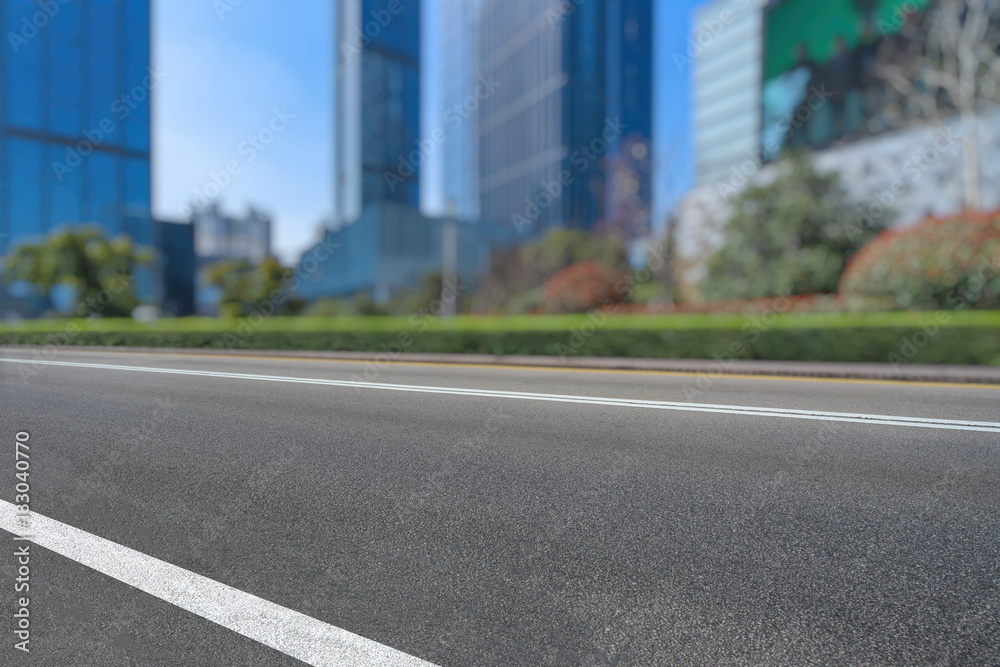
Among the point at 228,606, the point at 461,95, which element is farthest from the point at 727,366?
the point at 461,95

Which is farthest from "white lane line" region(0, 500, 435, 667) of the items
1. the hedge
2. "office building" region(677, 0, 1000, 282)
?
"office building" region(677, 0, 1000, 282)

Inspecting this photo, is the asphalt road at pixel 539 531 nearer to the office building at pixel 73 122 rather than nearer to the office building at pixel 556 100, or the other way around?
the office building at pixel 556 100

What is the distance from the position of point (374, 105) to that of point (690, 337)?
14577 cm

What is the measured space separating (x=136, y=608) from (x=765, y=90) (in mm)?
60387

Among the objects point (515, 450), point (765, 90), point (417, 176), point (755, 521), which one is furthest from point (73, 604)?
point (417, 176)

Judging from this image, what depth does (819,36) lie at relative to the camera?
1694 inches

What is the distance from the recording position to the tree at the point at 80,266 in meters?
35.2

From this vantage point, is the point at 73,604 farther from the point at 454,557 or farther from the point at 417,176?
the point at 417,176

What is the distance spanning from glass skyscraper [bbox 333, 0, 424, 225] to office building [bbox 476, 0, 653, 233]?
92.1 feet

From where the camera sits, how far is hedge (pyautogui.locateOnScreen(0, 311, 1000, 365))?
10.3 metres

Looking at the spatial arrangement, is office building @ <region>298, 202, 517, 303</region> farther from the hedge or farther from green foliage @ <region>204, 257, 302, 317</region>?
→ the hedge

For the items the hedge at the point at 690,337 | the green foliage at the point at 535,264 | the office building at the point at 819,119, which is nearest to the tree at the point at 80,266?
the hedge at the point at 690,337

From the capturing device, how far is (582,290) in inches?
1112

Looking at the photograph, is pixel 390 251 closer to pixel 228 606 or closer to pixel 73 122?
pixel 73 122
